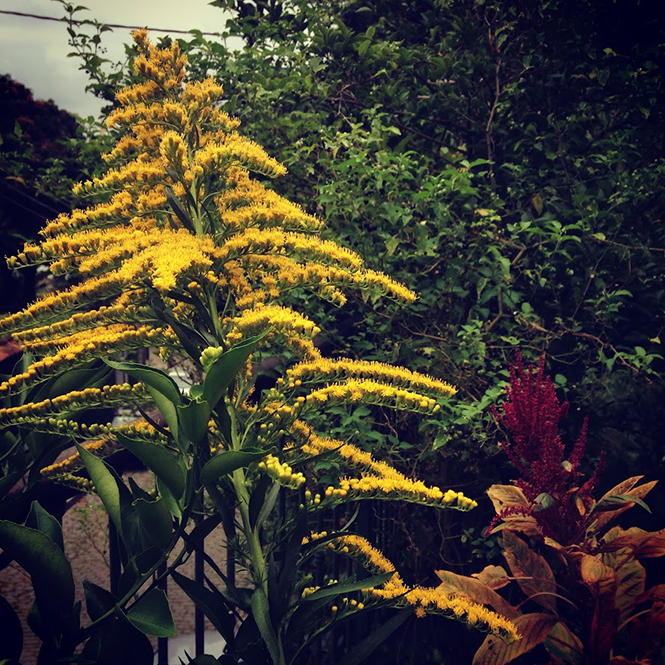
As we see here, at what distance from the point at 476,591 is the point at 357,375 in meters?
0.91

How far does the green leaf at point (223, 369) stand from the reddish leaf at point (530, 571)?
1315 millimetres

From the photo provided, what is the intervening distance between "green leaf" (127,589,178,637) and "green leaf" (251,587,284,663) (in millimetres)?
260

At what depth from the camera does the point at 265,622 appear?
168cm

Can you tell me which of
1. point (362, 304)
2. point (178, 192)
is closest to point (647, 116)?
point (362, 304)

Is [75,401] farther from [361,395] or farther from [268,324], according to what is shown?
[361,395]

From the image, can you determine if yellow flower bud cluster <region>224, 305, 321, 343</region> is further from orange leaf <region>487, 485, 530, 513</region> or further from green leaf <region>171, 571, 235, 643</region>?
orange leaf <region>487, 485, 530, 513</region>

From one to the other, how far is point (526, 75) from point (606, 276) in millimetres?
1207

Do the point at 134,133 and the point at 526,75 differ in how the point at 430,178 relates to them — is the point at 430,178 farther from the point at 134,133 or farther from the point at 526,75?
the point at 134,133

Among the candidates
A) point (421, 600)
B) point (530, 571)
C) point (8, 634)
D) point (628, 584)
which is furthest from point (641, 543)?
point (8, 634)

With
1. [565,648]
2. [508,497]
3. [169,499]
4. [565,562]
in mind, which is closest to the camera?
[169,499]

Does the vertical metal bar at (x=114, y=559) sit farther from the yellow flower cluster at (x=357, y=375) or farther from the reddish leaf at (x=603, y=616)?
the reddish leaf at (x=603, y=616)

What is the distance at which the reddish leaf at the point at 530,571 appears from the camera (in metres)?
2.25

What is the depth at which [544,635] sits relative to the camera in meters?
2.09

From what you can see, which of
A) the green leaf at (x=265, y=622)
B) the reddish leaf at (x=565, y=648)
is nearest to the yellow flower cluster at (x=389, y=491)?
the green leaf at (x=265, y=622)
